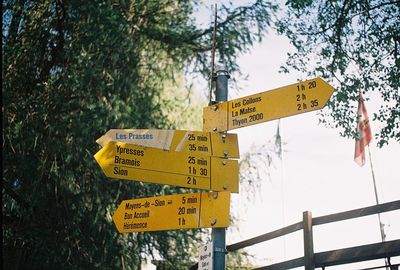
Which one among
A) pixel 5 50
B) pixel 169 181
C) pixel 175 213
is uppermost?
pixel 5 50

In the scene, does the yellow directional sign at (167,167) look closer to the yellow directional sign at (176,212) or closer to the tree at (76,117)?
the yellow directional sign at (176,212)

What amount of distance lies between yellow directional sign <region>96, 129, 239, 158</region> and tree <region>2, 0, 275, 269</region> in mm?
4443

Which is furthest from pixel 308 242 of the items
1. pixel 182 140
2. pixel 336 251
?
pixel 182 140

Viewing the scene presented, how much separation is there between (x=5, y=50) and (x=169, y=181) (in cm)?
611

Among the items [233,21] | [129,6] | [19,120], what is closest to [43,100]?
[19,120]

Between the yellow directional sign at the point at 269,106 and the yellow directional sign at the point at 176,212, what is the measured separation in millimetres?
549

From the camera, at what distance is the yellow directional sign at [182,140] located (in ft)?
10.1

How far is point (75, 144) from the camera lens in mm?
7402

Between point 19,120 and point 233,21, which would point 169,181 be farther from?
point 233,21

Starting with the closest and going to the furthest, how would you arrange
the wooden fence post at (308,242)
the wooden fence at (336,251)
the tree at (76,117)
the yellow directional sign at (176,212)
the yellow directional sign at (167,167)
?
the yellow directional sign at (176,212) → the yellow directional sign at (167,167) → the wooden fence at (336,251) → the wooden fence post at (308,242) → the tree at (76,117)

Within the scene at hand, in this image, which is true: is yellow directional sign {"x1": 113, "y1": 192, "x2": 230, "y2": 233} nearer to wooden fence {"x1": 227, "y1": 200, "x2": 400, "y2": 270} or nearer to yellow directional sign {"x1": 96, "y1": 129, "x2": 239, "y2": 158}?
yellow directional sign {"x1": 96, "y1": 129, "x2": 239, "y2": 158}

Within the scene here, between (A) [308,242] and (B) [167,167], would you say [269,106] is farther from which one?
(A) [308,242]

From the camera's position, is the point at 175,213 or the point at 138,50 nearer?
the point at 175,213

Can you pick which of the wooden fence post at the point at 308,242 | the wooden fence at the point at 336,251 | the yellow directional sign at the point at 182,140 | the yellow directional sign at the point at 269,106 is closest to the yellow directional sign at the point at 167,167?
Answer: the yellow directional sign at the point at 182,140
